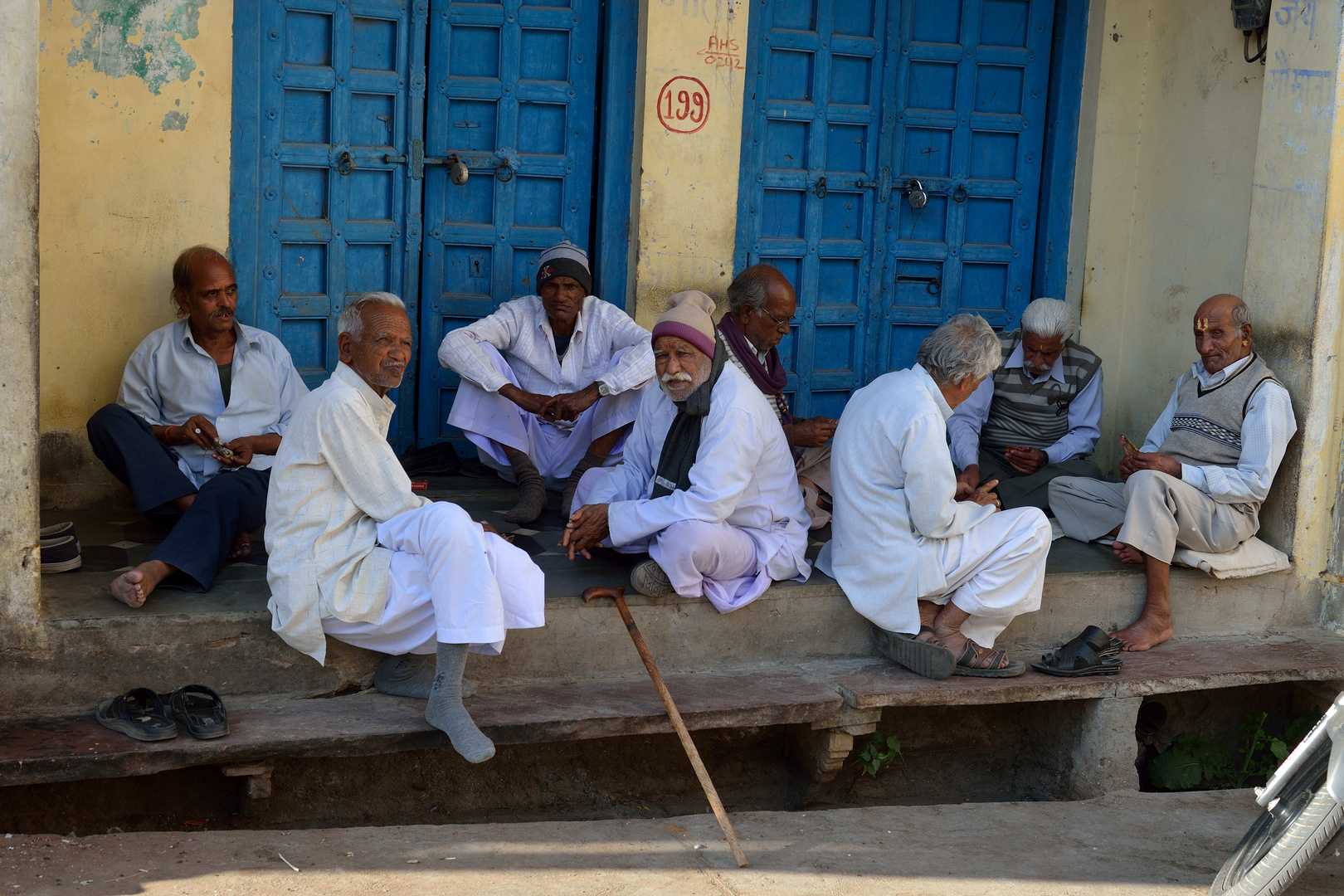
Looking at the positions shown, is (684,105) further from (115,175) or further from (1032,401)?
(115,175)

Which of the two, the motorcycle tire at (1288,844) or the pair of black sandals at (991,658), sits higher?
the pair of black sandals at (991,658)

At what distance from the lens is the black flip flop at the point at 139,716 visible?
355 centimetres

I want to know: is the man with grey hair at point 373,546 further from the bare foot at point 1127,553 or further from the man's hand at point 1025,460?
the man's hand at point 1025,460

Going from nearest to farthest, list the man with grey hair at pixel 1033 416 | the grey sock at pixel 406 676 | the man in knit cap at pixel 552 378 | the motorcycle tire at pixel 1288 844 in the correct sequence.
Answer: the motorcycle tire at pixel 1288 844 < the grey sock at pixel 406 676 < the man in knit cap at pixel 552 378 < the man with grey hair at pixel 1033 416

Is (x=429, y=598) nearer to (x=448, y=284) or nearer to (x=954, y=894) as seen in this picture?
(x=954, y=894)

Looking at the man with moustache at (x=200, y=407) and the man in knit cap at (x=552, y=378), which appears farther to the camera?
the man in knit cap at (x=552, y=378)

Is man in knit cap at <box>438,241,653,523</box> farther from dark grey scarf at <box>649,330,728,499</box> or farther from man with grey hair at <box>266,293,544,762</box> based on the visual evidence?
man with grey hair at <box>266,293,544,762</box>

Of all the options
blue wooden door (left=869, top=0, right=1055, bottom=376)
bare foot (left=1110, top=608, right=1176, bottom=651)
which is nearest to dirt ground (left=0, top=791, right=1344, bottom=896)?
bare foot (left=1110, top=608, right=1176, bottom=651)

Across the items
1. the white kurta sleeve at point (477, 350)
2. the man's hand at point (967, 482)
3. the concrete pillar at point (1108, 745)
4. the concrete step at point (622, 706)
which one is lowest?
the concrete pillar at point (1108, 745)

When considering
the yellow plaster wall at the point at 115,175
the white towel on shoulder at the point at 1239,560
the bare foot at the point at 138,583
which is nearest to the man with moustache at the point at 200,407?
the yellow plaster wall at the point at 115,175

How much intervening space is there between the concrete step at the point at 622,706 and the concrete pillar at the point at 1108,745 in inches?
0.7

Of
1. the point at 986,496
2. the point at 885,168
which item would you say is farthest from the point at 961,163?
the point at 986,496

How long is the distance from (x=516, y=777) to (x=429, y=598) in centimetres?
95

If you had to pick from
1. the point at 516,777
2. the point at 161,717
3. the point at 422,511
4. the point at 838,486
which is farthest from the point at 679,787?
the point at 161,717
